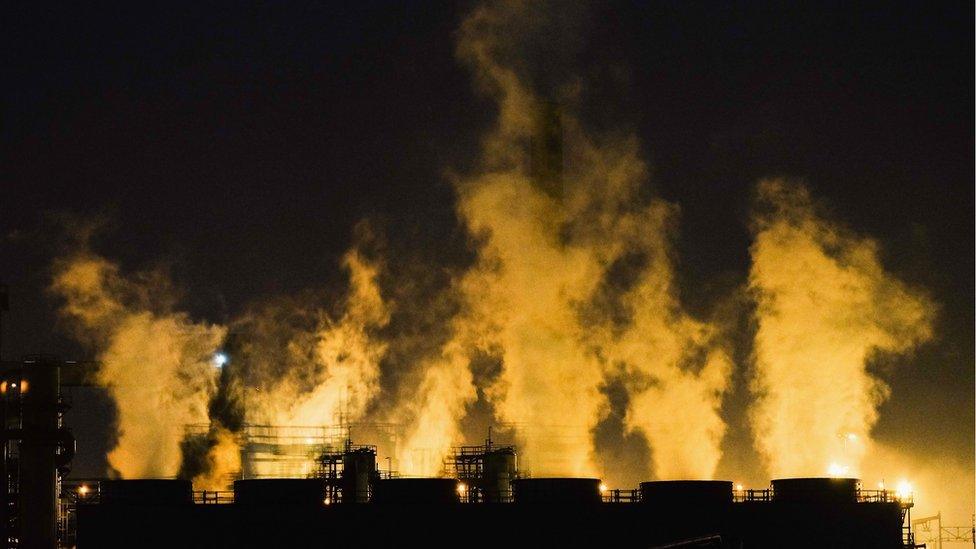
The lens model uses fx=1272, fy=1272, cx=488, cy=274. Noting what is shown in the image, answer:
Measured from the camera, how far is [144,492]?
1869 inches

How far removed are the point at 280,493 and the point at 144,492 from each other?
504 centimetres

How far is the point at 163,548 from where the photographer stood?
4688 cm

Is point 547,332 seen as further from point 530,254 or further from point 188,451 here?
point 188,451

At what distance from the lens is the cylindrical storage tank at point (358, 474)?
5838 centimetres

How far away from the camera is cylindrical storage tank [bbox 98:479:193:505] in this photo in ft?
155

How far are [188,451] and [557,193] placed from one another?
25.7 meters

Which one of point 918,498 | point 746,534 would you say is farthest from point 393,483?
point 918,498

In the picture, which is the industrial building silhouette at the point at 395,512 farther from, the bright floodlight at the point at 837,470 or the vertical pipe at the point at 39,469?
the bright floodlight at the point at 837,470

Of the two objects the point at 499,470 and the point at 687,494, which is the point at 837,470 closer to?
the point at 687,494

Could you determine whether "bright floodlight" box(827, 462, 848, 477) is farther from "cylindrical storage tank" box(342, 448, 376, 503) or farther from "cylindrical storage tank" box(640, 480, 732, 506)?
"cylindrical storage tank" box(342, 448, 376, 503)

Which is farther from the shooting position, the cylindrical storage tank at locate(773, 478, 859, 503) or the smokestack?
the smokestack

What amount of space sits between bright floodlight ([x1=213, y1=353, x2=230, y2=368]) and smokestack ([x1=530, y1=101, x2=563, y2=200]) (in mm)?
20598

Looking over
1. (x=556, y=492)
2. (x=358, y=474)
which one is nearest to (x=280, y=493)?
(x=556, y=492)

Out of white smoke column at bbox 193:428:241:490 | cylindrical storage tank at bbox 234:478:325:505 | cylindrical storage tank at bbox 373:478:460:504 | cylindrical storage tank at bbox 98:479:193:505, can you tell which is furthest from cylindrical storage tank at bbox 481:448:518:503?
cylindrical storage tank at bbox 98:479:193:505
